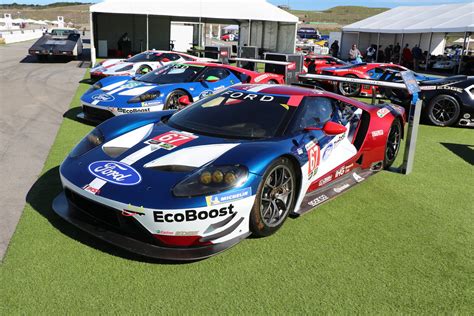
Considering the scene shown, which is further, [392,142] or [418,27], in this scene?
[418,27]

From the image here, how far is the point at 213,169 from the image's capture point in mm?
3188

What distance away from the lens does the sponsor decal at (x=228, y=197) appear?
9.86 ft

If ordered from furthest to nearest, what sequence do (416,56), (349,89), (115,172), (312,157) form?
(416,56) → (349,89) → (312,157) → (115,172)

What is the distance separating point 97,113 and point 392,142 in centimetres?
474

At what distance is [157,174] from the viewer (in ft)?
10.5

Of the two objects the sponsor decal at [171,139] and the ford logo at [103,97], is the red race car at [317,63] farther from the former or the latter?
the sponsor decal at [171,139]

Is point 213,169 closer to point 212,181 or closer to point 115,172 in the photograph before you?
point 212,181

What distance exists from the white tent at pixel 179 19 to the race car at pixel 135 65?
5.20 m

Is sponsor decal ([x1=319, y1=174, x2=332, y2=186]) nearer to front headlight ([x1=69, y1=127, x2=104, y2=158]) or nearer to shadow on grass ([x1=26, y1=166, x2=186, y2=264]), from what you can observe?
shadow on grass ([x1=26, y1=166, x2=186, y2=264])

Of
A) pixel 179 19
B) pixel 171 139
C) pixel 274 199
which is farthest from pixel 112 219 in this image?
pixel 179 19

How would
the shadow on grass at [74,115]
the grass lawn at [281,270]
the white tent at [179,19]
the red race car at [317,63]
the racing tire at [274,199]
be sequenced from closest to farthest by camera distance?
the grass lawn at [281,270] → the racing tire at [274,199] → the shadow on grass at [74,115] → the red race car at [317,63] → the white tent at [179,19]

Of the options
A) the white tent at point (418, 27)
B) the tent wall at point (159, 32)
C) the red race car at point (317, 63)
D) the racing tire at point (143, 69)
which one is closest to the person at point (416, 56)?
the white tent at point (418, 27)

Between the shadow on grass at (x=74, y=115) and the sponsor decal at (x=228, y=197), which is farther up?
the sponsor decal at (x=228, y=197)

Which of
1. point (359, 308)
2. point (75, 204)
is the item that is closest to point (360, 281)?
point (359, 308)
